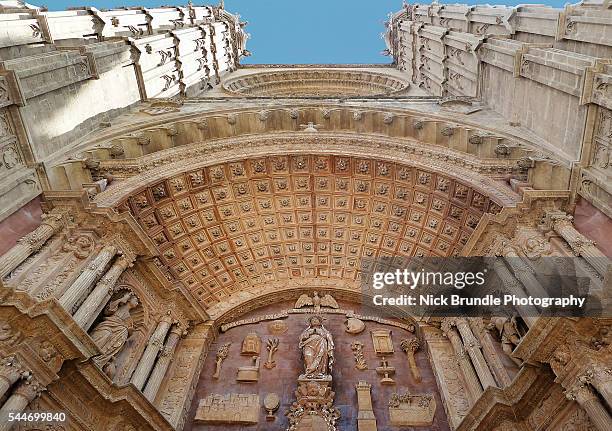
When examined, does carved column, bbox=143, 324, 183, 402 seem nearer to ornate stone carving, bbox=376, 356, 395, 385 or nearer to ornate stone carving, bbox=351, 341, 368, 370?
ornate stone carving, bbox=351, 341, 368, 370

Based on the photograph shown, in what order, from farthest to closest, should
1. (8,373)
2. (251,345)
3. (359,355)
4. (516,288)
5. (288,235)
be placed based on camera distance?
(288,235)
(251,345)
(359,355)
(516,288)
(8,373)

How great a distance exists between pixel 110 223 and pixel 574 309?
9038 millimetres

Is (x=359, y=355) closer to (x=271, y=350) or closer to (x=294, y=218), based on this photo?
(x=271, y=350)

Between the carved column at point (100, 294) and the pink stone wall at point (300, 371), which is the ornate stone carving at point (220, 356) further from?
the carved column at point (100, 294)

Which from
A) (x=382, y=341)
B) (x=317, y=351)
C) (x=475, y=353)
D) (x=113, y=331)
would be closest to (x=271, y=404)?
(x=317, y=351)

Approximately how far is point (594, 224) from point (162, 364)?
9.67 m

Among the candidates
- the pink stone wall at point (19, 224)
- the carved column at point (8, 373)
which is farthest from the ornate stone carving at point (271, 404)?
the pink stone wall at point (19, 224)

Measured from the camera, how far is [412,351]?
39.6 feet

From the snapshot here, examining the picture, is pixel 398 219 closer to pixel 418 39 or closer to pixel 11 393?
pixel 11 393

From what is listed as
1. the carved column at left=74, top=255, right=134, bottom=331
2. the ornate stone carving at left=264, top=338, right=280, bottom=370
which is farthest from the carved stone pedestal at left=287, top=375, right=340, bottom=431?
the carved column at left=74, top=255, right=134, bottom=331

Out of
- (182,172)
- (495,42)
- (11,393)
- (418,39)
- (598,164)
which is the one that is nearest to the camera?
(11,393)

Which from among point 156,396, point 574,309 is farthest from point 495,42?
point 156,396

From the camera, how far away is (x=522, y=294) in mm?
9234

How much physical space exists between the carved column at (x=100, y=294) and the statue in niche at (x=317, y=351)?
180 inches
